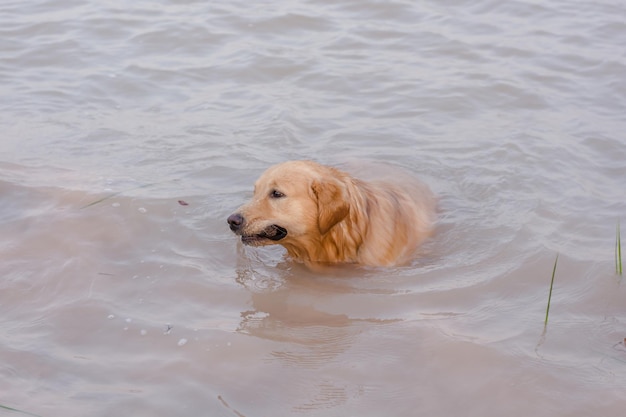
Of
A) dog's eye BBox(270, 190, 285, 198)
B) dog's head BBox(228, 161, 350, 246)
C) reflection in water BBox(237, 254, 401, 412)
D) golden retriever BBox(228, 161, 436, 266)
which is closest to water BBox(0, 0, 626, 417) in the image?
reflection in water BBox(237, 254, 401, 412)

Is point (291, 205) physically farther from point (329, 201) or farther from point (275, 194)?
point (329, 201)

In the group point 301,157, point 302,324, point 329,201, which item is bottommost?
point 302,324

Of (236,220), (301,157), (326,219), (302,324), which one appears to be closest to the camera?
(302,324)

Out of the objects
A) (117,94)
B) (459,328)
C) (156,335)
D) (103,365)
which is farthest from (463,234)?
(117,94)

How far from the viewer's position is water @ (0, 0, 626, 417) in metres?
4.50

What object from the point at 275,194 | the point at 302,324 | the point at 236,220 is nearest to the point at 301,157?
the point at 275,194

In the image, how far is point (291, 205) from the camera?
586 centimetres

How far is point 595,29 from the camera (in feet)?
35.1

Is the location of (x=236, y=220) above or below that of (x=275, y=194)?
below

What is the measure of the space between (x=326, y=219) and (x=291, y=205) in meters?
0.27

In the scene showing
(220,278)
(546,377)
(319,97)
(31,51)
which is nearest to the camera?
(546,377)

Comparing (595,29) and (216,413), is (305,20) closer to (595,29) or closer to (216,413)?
(595,29)

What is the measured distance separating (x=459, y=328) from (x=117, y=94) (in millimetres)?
5430

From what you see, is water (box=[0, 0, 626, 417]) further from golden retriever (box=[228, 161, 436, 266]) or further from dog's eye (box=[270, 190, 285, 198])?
dog's eye (box=[270, 190, 285, 198])
